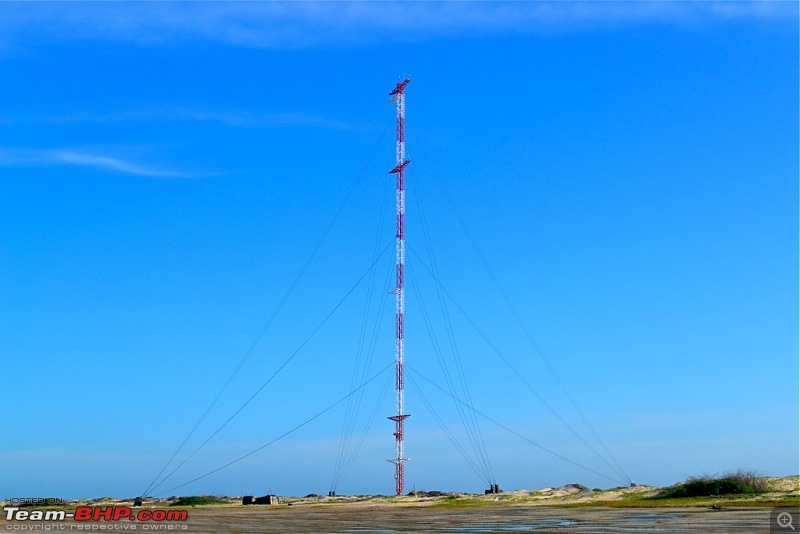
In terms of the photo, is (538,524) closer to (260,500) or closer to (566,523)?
(566,523)

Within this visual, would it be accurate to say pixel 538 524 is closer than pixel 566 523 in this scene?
No

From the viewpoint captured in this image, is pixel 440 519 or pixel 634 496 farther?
pixel 634 496

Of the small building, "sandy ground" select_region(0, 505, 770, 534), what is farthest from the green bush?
the small building

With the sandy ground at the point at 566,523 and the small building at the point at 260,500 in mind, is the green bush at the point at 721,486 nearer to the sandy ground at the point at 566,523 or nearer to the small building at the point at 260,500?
the sandy ground at the point at 566,523

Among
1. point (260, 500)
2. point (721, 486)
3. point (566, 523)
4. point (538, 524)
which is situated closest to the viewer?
point (566, 523)

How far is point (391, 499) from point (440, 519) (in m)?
41.1

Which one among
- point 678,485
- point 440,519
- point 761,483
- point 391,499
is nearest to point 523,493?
point 391,499

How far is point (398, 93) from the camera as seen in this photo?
330 feet

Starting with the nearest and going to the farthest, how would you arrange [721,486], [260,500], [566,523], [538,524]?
[566,523]
[538,524]
[721,486]
[260,500]

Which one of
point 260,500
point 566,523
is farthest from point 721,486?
point 260,500

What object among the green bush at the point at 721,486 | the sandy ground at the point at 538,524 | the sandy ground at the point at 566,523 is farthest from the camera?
the green bush at the point at 721,486

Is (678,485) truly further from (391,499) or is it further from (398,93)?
(398,93)

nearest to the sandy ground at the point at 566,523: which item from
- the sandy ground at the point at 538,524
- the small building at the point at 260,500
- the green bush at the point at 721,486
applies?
the sandy ground at the point at 538,524

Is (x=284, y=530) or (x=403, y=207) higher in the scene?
(x=403, y=207)
